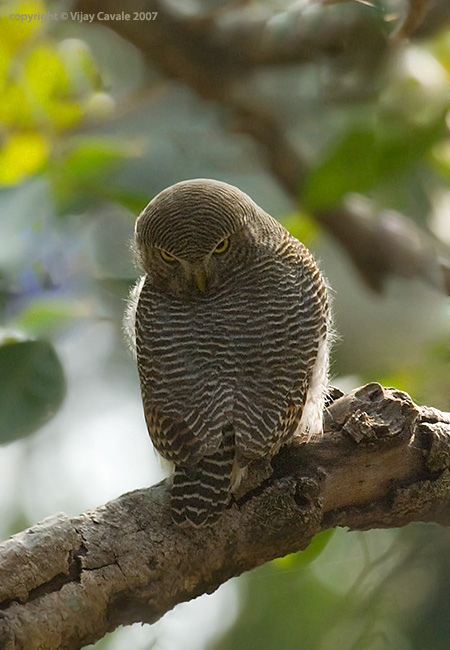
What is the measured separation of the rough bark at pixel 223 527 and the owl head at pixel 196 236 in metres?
0.36

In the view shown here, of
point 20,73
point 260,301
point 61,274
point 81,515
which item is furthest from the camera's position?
point 20,73

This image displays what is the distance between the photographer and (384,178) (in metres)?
1.43

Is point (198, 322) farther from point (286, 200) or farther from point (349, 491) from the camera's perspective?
point (286, 200)

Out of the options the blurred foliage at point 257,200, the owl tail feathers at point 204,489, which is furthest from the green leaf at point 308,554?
the owl tail feathers at point 204,489

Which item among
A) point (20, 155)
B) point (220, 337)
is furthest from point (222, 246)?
point (20, 155)

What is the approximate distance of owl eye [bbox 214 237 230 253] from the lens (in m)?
1.59

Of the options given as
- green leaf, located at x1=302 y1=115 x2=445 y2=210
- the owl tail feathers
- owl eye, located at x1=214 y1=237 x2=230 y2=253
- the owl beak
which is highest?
green leaf, located at x1=302 y1=115 x2=445 y2=210

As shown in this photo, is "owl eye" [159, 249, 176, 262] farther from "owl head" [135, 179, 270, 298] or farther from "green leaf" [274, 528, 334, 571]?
"green leaf" [274, 528, 334, 571]

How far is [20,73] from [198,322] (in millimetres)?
847

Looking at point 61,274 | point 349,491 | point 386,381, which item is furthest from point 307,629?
point 61,274

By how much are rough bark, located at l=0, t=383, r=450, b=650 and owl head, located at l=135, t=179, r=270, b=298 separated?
36 centimetres

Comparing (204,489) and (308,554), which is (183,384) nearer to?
(204,489)

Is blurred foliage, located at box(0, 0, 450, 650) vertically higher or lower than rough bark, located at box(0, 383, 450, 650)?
higher

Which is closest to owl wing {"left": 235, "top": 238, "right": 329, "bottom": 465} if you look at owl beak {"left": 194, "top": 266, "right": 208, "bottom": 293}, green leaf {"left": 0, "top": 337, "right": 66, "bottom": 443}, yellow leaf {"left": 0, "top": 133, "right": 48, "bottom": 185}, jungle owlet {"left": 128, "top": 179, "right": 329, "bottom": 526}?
jungle owlet {"left": 128, "top": 179, "right": 329, "bottom": 526}
